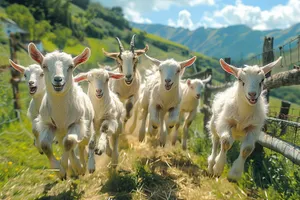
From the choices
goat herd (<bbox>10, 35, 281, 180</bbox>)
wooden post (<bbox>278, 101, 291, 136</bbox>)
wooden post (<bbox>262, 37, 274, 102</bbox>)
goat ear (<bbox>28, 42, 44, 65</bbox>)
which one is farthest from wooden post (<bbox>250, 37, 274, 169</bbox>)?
goat ear (<bbox>28, 42, 44, 65</bbox>)

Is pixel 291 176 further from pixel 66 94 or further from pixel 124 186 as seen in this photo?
pixel 66 94

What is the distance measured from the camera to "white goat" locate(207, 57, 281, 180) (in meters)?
4.87

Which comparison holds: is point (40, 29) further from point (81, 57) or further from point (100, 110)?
point (81, 57)

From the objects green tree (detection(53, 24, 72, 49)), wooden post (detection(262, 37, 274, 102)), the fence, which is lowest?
the fence

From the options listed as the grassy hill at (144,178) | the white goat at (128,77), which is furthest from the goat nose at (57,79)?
the white goat at (128,77)

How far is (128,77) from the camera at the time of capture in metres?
7.66

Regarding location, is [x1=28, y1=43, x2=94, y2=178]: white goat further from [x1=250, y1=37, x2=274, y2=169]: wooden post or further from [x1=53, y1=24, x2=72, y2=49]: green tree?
[x1=53, y1=24, x2=72, y2=49]: green tree

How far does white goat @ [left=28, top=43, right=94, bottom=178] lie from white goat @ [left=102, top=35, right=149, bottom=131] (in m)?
2.43

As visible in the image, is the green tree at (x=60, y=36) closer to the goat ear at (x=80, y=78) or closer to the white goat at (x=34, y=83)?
the white goat at (x=34, y=83)

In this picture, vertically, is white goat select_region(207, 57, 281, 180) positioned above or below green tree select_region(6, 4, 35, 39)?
below

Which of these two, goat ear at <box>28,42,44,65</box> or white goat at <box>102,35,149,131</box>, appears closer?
goat ear at <box>28,42,44,65</box>

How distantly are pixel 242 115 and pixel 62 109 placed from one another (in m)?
2.95

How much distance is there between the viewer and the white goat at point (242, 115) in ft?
16.0

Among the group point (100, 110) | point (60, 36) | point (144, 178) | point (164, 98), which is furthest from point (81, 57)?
point (60, 36)
